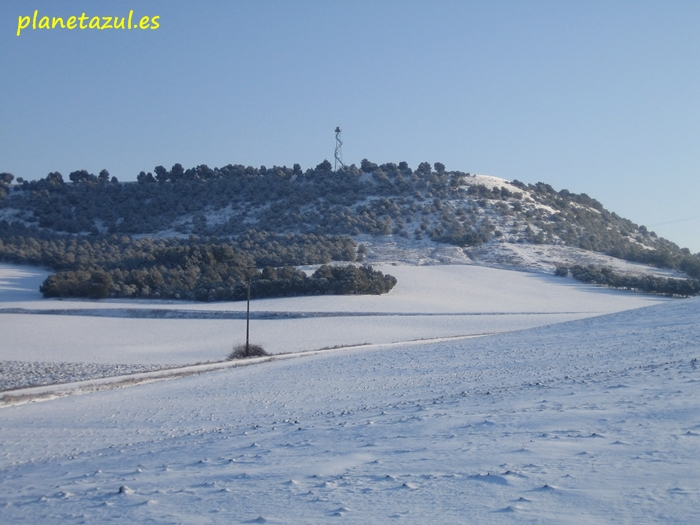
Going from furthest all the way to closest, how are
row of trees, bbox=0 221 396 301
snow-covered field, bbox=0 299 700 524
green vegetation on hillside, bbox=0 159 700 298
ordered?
1. green vegetation on hillside, bbox=0 159 700 298
2. row of trees, bbox=0 221 396 301
3. snow-covered field, bbox=0 299 700 524

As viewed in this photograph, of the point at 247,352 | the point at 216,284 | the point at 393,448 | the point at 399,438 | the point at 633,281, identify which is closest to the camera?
the point at 393,448

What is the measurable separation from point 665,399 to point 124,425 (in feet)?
33.2

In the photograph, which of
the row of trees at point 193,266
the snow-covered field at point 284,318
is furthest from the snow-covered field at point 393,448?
the row of trees at point 193,266

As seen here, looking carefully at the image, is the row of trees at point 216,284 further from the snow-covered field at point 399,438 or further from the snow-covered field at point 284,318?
the snow-covered field at point 399,438

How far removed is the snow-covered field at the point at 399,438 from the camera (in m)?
7.02

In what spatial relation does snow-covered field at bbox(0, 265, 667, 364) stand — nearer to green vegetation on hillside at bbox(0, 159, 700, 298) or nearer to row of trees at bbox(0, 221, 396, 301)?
row of trees at bbox(0, 221, 396, 301)

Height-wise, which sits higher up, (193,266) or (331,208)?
(331,208)

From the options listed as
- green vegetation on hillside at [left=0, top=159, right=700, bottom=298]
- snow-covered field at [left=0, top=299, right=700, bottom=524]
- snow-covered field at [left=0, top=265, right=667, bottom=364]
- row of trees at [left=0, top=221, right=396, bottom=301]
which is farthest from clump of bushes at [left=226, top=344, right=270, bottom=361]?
green vegetation on hillside at [left=0, top=159, right=700, bottom=298]

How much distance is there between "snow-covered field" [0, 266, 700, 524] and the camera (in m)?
7.02

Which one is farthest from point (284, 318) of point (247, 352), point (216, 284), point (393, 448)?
point (393, 448)

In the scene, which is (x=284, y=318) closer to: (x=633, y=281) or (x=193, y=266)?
(x=193, y=266)

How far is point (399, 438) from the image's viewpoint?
9.95 m

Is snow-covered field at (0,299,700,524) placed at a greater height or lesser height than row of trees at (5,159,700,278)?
lesser

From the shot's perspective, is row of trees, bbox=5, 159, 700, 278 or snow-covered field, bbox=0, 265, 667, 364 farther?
row of trees, bbox=5, 159, 700, 278
